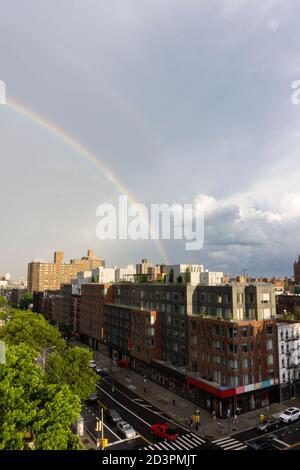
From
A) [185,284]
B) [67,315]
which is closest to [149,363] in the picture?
[185,284]

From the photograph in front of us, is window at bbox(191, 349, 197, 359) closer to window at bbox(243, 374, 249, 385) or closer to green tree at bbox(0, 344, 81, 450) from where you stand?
window at bbox(243, 374, 249, 385)

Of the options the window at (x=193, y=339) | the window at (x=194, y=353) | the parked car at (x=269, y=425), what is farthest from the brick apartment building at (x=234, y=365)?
the parked car at (x=269, y=425)

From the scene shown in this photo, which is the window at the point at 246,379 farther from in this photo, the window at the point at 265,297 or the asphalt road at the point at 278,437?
the window at the point at 265,297

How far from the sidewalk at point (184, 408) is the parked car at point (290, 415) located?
3.24 m

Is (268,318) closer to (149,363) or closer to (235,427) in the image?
(235,427)

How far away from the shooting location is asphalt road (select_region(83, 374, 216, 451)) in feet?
140

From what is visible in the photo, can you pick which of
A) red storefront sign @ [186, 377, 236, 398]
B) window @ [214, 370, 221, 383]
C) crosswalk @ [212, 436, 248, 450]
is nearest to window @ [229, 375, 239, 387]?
red storefront sign @ [186, 377, 236, 398]

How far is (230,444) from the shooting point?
1690 inches

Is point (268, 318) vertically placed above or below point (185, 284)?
below

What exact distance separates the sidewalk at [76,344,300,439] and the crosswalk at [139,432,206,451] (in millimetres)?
1898

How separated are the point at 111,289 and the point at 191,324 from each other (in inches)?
1650

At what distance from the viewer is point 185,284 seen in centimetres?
6688
